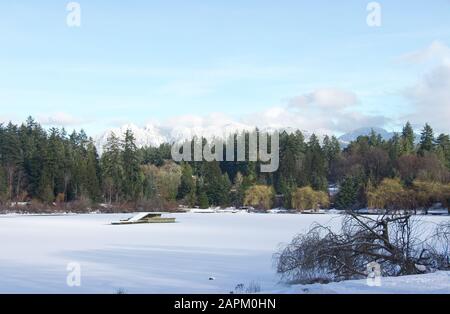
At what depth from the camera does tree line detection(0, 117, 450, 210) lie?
64.3m

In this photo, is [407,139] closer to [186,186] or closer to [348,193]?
[348,193]

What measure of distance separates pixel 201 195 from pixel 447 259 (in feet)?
193

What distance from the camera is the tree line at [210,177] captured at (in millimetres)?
64312

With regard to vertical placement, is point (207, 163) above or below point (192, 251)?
above

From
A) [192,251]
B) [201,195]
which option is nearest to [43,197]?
[201,195]

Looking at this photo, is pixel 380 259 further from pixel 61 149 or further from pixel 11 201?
pixel 61 149

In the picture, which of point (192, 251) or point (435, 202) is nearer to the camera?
point (192, 251)

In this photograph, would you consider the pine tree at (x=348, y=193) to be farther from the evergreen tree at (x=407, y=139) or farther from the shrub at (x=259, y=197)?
the evergreen tree at (x=407, y=139)

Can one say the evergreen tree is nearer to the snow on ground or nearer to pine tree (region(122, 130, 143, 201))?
pine tree (region(122, 130, 143, 201))

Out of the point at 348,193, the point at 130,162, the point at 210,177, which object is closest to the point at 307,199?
the point at 348,193

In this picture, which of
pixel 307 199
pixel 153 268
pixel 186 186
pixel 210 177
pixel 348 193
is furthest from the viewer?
pixel 210 177

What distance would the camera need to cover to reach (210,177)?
7544cm

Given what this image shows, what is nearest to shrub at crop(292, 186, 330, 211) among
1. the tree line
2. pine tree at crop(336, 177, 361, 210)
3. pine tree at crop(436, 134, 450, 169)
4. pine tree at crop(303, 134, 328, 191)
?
the tree line

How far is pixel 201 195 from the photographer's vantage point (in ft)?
230
